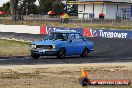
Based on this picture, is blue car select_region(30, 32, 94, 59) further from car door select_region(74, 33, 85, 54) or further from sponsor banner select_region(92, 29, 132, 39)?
sponsor banner select_region(92, 29, 132, 39)

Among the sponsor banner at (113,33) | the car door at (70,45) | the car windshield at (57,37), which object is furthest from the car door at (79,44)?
the sponsor banner at (113,33)

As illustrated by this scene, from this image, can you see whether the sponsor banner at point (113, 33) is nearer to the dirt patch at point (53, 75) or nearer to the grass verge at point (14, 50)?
the grass verge at point (14, 50)

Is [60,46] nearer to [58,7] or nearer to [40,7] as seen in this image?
[58,7]

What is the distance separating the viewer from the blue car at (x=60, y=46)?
74.8 ft

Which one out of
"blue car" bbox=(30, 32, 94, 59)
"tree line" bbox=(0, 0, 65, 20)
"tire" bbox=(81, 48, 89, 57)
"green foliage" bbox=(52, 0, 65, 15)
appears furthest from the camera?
"green foliage" bbox=(52, 0, 65, 15)

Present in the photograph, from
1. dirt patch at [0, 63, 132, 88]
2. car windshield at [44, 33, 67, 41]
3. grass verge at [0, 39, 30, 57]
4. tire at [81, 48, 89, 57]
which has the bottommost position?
grass verge at [0, 39, 30, 57]

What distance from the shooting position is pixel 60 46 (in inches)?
902

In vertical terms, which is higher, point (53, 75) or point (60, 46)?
point (60, 46)

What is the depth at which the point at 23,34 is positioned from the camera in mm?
41438

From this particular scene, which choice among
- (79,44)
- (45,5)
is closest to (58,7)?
(45,5)

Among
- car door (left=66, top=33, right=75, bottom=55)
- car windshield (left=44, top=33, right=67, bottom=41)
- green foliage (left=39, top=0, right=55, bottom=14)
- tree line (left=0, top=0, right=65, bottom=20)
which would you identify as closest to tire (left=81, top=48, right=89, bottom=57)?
car door (left=66, top=33, right=75, bottom=55)

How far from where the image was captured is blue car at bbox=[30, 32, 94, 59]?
2281 centimetres

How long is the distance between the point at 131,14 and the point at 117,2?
14.7 feet

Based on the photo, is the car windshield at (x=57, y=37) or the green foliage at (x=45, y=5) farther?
the green foliage at (x=45, y=5)
